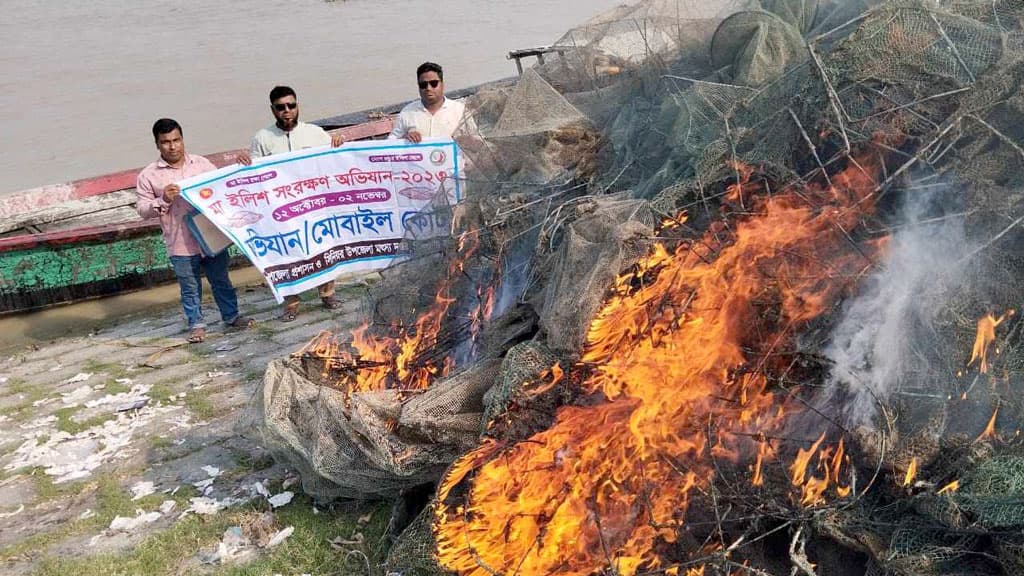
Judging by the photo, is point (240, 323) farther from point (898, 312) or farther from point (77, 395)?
point (898, 312)

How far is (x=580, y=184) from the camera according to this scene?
5215mm

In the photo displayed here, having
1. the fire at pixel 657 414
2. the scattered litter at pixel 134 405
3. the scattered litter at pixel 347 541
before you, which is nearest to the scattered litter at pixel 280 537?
the scattered litter at pixel 347 541

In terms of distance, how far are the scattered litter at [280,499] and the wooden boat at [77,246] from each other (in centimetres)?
524

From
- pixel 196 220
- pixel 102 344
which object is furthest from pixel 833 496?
pixel 102 344

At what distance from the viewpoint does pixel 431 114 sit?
24.1ft

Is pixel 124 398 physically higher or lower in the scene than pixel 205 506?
higher

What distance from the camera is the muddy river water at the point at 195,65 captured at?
1678 centimetres

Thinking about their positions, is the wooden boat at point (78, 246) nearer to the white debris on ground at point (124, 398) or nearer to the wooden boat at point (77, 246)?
the wooden boat at point (77, 246)

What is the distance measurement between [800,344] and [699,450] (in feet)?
2.14

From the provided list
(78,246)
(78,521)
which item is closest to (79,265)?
(78,246)

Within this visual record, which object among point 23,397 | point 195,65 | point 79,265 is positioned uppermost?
point 195,65

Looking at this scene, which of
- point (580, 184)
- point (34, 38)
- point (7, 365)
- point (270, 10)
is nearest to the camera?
point (580, 184)

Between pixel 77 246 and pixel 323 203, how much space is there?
349 centimetres

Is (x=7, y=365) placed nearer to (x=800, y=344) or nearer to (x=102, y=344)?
(x=102, y=344)
